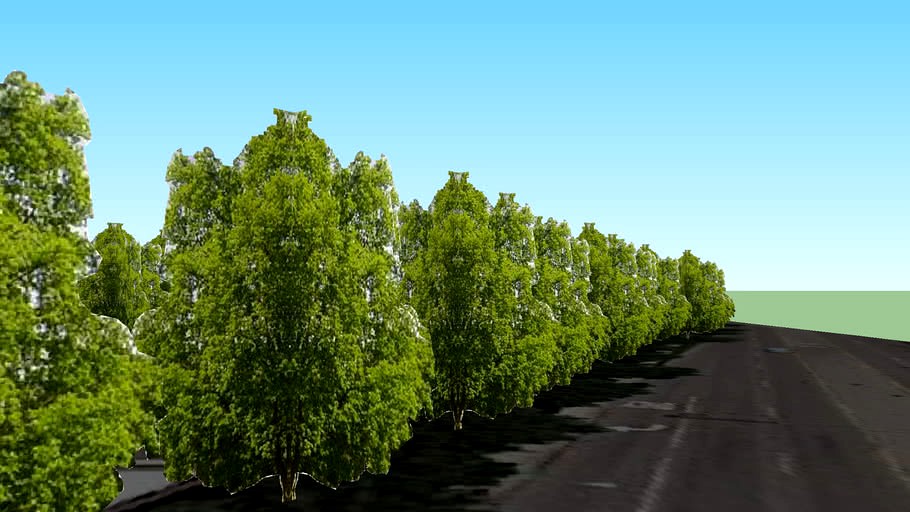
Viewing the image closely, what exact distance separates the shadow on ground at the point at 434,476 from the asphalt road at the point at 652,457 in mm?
38

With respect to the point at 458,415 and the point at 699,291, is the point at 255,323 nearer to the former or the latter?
the point at 458,415

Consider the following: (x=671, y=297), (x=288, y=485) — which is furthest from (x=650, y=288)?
(x=288, y=485)

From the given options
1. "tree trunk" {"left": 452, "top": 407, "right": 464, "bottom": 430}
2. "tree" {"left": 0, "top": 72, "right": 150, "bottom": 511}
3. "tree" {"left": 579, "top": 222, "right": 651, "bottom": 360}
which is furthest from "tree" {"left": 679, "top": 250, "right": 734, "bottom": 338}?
"tree" {"left": 0, "top": 72, "right": 150, "bottom": 511}

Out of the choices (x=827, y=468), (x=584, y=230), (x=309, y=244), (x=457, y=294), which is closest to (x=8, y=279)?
(x=309, y=244)

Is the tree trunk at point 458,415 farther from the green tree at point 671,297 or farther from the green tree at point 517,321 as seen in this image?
the green tree at point 671,297

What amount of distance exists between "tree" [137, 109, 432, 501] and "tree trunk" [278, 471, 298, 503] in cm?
4

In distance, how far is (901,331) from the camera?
92625 millimetres

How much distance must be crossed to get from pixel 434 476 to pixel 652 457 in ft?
18.7

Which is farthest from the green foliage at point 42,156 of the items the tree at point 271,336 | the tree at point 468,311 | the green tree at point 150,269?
the green tree at point 150,269

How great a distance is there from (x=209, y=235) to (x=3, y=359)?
6.11m

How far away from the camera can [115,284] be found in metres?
30.4

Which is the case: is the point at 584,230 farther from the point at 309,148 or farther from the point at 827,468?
the point at 309,148

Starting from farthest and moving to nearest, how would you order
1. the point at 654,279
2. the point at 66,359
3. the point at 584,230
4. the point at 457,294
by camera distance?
the point at 654,279, the point at 584,230, the point at 457,294, the point at 66,359

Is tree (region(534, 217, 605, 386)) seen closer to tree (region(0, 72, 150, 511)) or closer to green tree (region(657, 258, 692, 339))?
tree (region(0, 72, 150, 511))
